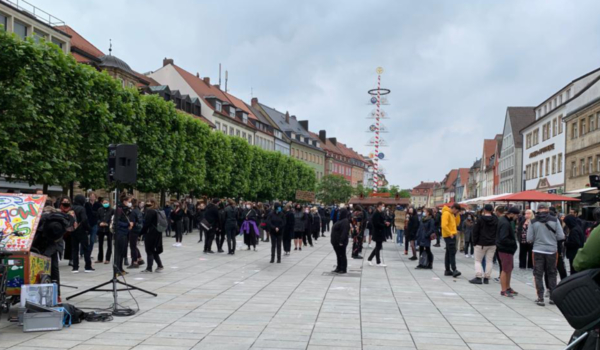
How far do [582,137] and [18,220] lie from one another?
4250cm

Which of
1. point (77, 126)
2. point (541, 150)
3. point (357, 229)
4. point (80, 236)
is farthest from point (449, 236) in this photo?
point (541, 150)

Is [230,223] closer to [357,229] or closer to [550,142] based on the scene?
[357,229]

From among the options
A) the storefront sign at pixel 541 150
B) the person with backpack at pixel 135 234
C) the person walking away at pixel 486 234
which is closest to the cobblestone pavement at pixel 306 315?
the person walking away at pixel 486 234

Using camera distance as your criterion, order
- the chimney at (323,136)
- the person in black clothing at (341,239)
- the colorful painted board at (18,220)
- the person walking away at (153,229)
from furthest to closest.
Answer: the chimney at (323,136) < the person in black clothing at (341,239) < the person walking away at (153,229) < the colorful painted board at (18,220)

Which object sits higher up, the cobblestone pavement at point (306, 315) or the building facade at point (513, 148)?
the building facade at point (513, 148)

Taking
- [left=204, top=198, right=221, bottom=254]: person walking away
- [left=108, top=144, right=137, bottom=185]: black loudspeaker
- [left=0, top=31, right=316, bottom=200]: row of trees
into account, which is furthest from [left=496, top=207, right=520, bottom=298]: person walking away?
[left=0, top=31, right=316, bottom=200]: row of trees

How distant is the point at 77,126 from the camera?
77.0 feet

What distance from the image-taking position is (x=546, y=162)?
54.0 meters

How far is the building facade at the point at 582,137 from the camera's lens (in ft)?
132

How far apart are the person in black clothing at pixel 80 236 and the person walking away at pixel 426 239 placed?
8982mm

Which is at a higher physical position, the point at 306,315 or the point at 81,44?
the point at 81,44

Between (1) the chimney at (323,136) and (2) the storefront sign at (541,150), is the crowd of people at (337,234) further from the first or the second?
(1) the chimney at (323,136)

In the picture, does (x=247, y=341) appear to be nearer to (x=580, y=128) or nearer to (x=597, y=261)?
(x=597, y=261)

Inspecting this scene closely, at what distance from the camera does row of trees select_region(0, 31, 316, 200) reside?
20.3 m
